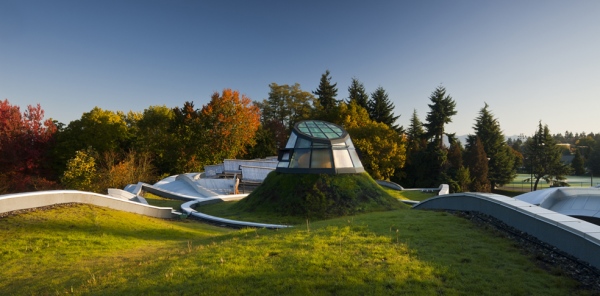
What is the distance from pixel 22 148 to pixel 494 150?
201 ft

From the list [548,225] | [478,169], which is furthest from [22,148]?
[478,169]

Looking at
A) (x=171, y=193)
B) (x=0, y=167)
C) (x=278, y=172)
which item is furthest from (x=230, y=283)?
(x=0, y=167)

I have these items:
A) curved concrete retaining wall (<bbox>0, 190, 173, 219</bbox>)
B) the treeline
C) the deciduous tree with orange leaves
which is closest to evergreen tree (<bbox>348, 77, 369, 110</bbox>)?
the treeline

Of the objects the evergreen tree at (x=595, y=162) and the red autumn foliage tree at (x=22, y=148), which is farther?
the evergreen tree at (x=595, y=162)

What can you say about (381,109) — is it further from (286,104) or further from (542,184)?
(542,184)

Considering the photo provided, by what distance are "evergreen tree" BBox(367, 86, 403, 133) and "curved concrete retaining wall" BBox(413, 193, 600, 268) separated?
5258cm

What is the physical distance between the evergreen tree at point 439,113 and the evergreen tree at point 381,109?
7572mm

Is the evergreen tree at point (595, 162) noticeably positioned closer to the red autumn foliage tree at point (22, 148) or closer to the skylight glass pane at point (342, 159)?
the skylight glass pane at point (342, 159)

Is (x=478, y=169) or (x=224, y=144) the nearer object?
(x=224, y=144)

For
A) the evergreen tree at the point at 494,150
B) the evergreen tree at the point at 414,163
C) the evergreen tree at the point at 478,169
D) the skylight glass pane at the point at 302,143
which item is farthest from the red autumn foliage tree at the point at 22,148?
the evergreen tree at the point at 494,150

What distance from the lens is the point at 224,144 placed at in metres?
44.0

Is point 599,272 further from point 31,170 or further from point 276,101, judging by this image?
point 276,101

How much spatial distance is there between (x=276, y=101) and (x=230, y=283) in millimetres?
60034

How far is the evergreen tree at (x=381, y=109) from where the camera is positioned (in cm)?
6247
